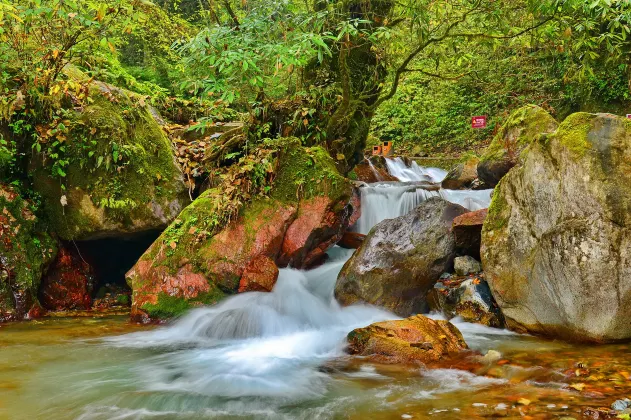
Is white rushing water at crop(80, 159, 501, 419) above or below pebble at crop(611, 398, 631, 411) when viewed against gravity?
below

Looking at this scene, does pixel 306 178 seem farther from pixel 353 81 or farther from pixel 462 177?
pixel 462 177

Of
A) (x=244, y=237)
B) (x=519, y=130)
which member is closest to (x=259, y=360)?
(x=244, y=237)

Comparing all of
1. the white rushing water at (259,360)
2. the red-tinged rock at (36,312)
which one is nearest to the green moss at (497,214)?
the white rushing water at (259,360)

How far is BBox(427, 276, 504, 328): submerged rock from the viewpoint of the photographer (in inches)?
227

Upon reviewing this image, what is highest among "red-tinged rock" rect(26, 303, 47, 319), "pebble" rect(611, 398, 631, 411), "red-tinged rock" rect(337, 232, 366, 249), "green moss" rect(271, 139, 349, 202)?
"green moss" rect(271, 139, 349, 202)

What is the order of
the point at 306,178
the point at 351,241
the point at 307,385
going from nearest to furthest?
1. the point at 307,385
2. the point at 306,178
3. the point at 351,241

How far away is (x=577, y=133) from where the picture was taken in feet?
16.2

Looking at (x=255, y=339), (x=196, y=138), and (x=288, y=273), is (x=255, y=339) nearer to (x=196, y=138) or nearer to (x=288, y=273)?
(x=288, y=273)

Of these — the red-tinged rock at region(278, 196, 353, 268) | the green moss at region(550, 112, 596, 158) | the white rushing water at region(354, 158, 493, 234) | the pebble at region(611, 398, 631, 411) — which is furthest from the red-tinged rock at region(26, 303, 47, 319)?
the green moss at region(550, 112, 596, 158)

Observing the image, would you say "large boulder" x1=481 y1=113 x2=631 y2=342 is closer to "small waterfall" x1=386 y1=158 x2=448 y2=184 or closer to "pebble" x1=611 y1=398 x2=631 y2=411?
"pebble" x1=611 y1=398 x2=631 y2=411

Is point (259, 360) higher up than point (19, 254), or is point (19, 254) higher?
point (19, 254)

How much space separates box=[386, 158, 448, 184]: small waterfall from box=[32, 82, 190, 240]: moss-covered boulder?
825 cm

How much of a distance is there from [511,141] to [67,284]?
910cm

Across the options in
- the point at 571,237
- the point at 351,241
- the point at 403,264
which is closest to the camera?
the point at 571,237
